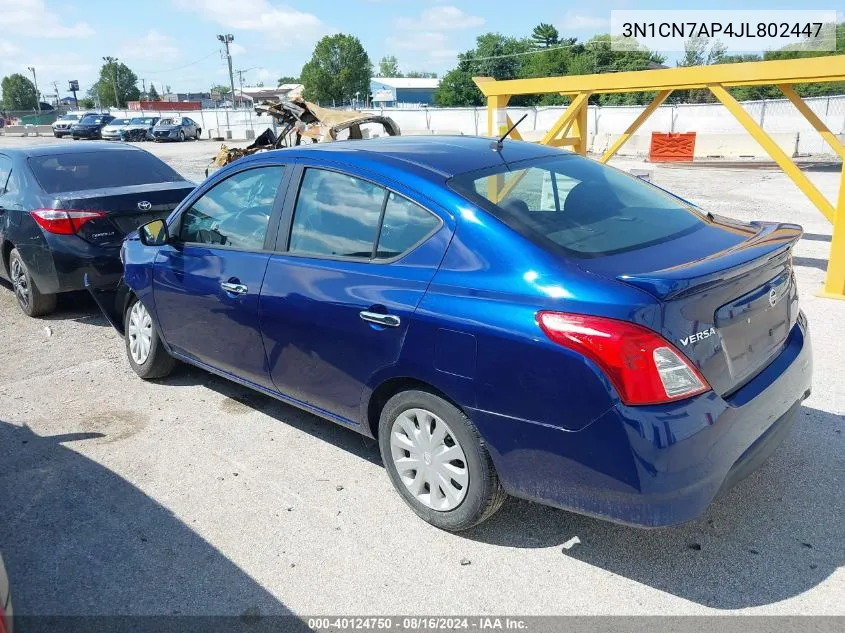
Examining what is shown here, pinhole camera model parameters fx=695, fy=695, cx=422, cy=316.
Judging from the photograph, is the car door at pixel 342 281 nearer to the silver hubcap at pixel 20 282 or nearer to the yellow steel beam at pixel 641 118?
the silver hubcap at pixel 20 282

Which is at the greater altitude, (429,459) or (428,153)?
(428,153)

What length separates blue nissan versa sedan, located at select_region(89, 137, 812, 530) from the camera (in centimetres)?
247

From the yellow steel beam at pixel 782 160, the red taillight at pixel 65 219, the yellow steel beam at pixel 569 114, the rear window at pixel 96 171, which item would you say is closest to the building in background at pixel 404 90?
the yellow steel beam at pixel 569 114

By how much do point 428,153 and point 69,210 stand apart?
4052 mm

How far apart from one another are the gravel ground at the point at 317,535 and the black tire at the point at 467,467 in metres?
0.11

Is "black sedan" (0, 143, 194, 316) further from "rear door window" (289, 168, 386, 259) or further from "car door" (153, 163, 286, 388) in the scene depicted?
"rear door window" (289, 168, 386, 259)

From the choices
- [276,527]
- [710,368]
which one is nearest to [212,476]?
[276,527]

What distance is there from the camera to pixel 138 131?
4144cm

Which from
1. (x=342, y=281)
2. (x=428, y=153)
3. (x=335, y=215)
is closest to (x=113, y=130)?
(x=335, y=215)

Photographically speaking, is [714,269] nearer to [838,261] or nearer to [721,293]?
[721,293]

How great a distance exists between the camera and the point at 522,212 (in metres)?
3.01

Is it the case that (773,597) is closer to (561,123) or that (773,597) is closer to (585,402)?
(585,402)

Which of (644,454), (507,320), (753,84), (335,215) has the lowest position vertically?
(644,454)

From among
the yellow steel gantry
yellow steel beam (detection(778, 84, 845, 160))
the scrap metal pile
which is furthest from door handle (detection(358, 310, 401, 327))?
the scrap metal pile
